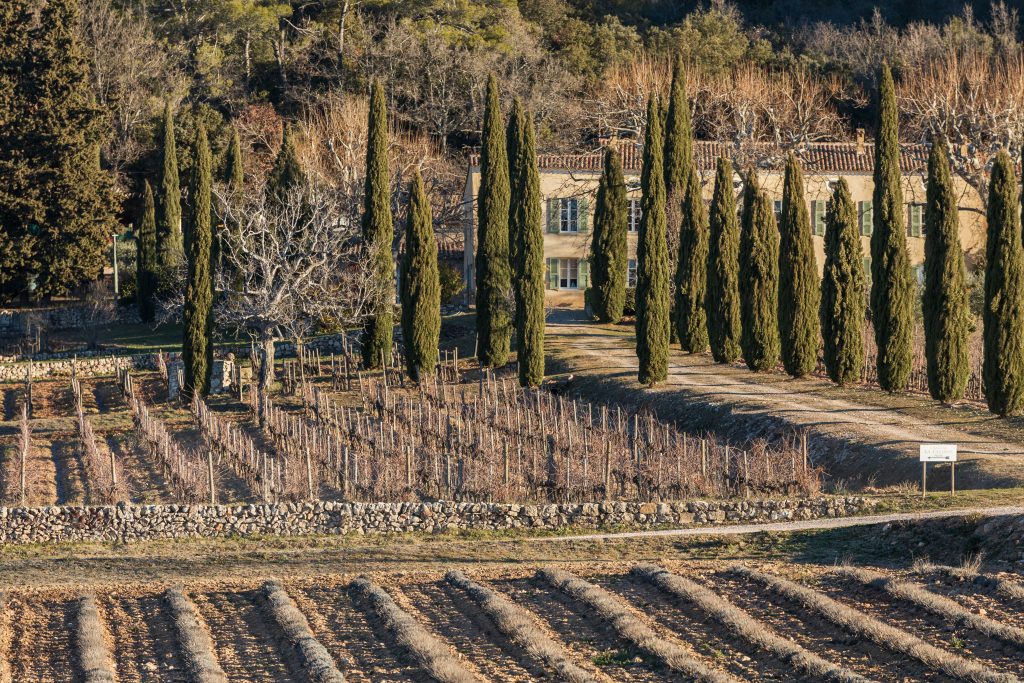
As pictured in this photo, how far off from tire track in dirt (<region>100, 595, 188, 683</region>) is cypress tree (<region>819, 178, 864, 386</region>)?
20.4 m

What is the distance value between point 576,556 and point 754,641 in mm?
5533

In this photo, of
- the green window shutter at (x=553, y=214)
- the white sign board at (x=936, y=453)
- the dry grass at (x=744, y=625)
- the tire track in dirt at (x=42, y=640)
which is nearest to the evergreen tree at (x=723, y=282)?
the green window shutter at (x=553, y=214)

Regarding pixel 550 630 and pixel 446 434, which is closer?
pixel 550 630

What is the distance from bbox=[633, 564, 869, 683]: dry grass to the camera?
15828 millimetres

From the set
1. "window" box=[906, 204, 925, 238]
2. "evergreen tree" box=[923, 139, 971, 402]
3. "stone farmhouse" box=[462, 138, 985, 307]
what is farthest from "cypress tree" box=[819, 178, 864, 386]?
"window" box=[906, 204, 925, 238]

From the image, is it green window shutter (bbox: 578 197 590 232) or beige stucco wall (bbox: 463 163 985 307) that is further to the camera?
green window shutter (bbox: 578 197 590 232)

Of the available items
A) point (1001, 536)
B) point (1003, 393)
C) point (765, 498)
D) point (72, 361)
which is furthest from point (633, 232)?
point (1001, 536)

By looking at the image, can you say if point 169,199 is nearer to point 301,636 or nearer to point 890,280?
point 890,280

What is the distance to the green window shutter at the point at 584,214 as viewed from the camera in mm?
53375

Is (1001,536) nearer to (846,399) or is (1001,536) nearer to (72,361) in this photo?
(846,399)

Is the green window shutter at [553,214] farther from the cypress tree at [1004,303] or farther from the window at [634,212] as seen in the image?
the cypress tree at [1004,303]

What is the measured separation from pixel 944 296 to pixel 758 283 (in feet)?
22.3

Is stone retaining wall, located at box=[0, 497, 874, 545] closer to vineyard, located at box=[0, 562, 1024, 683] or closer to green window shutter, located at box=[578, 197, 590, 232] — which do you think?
vineyard, located at box=[0, 562, 1024, 683]

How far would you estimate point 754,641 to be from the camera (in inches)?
675
